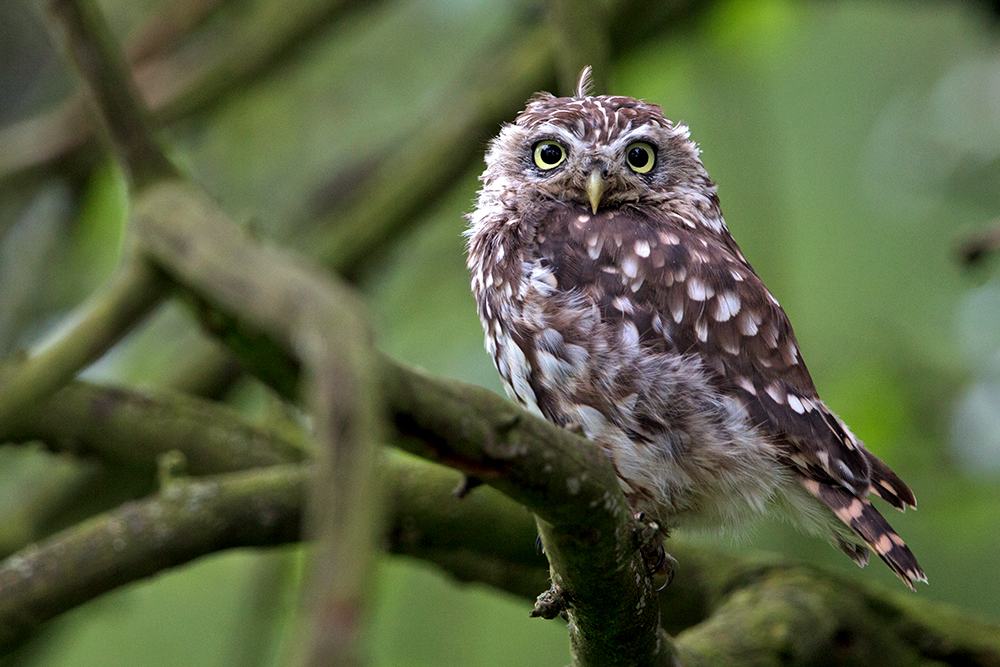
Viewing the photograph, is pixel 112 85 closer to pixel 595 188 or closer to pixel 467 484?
pixel 595 188

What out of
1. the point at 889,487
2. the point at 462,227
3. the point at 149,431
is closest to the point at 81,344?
the point at 149,431

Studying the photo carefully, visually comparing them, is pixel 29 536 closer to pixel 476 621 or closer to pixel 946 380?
pixel 476 621

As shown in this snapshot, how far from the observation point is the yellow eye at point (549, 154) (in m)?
2.78

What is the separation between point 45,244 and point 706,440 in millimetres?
3056

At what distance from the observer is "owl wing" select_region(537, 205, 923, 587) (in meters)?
2.40

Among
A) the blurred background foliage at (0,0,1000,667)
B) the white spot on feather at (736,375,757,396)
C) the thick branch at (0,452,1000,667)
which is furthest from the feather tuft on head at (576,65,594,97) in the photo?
the thick branch at (0,452,1000,667)

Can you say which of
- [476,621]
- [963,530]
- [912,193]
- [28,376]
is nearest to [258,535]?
[28,376]

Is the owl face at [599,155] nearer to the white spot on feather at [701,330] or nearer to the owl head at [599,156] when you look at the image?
the owl head at [599,156]

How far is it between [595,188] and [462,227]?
87.7 inches

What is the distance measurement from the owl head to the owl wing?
207 mm

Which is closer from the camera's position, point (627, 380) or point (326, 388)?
point (326, 388)

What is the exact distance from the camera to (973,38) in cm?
477

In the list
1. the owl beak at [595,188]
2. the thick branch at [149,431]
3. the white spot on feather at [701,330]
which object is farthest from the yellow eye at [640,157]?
the thick branch at [149,431]

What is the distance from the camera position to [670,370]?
2.36 meters
